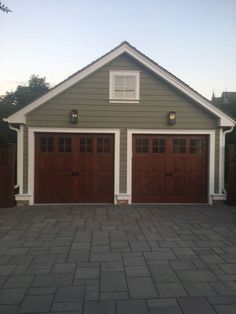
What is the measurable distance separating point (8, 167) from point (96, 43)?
496cm

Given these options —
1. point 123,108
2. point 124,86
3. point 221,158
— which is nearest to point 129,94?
point 124,86

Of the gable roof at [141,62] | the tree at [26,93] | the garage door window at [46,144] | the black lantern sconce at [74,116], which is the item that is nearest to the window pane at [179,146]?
the gable roof at [141,62]

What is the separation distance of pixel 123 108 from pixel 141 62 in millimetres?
1436

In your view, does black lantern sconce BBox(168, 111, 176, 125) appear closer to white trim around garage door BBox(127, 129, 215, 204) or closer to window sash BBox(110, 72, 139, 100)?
white trim around garage door BBox(127, 129, 215, 204)

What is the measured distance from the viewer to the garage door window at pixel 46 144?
917 centimetres

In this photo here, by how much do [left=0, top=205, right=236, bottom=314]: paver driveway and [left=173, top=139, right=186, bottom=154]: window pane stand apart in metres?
2.48

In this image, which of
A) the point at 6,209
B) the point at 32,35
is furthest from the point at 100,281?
the point at 32,35

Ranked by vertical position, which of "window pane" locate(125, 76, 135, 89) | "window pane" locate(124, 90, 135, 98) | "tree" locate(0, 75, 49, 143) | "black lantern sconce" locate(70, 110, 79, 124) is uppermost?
"tree" locate(0, 75, 49, 143)

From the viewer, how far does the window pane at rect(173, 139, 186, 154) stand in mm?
9414

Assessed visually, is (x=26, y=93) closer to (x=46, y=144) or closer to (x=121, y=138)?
(x=46, y=144)

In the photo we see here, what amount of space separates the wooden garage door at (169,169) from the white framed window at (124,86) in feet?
4.06

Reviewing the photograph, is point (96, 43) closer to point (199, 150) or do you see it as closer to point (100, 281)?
point (199, 150)

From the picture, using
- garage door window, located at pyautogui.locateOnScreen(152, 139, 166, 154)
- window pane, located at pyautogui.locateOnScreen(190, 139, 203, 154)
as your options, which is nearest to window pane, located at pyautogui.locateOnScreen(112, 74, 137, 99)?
garage door window, located at pyautogui.locateOnScreen(152, 139, 166, 154)

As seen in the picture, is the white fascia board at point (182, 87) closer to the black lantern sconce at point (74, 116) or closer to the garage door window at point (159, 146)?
the garage door window at point (159, 146)
